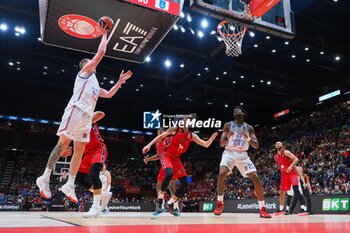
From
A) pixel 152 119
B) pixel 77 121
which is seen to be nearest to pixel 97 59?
pixel 77 121

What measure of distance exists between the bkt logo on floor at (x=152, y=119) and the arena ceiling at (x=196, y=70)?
2.49 ft

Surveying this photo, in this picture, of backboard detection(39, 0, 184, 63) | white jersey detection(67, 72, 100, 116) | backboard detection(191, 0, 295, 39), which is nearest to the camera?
white jersey detection(67, 72, 100, 116)

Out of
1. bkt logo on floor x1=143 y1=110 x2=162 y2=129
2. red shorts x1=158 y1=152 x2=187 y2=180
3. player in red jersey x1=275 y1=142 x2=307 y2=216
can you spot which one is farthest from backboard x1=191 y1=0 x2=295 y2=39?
bkt logo on floor x1=143 y1=110 x2=162 y2=129

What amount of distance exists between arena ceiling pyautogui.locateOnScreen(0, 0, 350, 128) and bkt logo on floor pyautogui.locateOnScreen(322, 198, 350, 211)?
30.0 feet

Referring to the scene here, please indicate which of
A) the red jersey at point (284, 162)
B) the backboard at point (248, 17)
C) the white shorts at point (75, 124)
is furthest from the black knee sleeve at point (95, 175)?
the red jersey at point (284, 162)

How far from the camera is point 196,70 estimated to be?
22.0m

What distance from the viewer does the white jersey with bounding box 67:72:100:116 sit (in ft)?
13.8

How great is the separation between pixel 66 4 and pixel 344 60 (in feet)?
65.7

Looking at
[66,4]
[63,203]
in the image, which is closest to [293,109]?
[63,203]

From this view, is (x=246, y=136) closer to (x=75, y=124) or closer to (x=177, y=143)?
(x=177, y=143)

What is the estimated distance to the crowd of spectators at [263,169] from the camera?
688 inches

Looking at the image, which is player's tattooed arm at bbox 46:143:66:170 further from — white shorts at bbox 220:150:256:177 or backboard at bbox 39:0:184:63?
white shorts at bbox 220:150:256:177

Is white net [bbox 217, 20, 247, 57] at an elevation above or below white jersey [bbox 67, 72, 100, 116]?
above

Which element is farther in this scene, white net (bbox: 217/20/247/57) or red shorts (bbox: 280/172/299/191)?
white net (bbox: 217/20/247/57)
